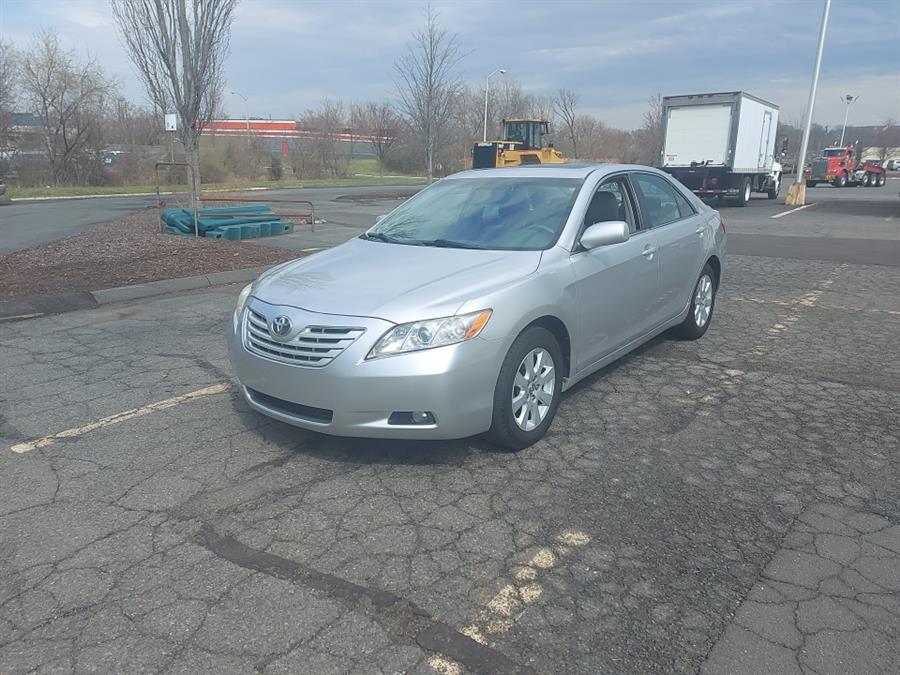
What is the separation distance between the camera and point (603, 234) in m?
4.36

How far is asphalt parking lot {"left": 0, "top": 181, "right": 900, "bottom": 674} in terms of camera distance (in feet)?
8.05

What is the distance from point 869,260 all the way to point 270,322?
11.5 m

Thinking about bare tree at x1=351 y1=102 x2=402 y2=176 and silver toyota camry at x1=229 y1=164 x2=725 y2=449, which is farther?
bare tree at x1=351 y1=102 x2=402 y2=176

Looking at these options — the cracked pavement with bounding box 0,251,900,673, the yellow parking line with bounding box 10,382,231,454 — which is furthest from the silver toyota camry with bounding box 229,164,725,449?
the yellow parking line with bounding box 10,382,231,454

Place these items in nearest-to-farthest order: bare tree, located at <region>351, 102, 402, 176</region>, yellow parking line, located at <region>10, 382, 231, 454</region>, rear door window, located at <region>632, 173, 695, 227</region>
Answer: yellow parking line, located at <region>10, 382, 231, 454</region>
rear door window, located at <region>632, 173, 695, 227</region>
bare tree, located at <region>351, 102, 402, 176</region>

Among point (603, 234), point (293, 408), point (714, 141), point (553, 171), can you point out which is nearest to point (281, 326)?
point (293, 408)

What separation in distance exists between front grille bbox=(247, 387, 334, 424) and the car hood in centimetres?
54

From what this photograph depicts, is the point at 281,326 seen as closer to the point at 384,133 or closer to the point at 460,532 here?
the point at 460,532

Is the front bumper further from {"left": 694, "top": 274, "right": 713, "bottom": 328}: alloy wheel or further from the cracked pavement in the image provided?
{"left": 694, "top": 274, "right": 713, "bottom": 328}: alloy wheel

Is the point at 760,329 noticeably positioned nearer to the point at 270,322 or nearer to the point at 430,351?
the point at 430,351

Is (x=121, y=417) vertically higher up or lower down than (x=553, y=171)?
lower down

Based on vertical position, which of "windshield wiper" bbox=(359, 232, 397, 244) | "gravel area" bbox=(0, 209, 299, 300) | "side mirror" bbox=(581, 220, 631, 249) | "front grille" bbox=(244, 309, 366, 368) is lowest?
"gravel area" bbox=(0, 209, 299, 300)

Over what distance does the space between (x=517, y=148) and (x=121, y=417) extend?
2642 cm

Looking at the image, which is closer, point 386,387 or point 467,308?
point 386,387
